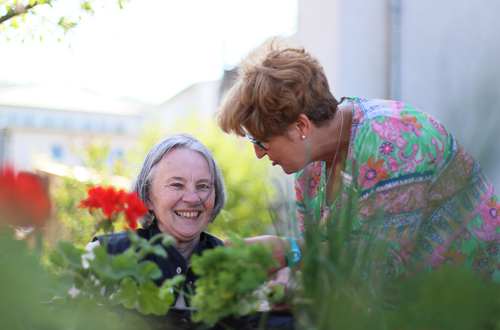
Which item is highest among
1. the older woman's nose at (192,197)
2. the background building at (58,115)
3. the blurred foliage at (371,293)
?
the blurred foliage at (371,293)

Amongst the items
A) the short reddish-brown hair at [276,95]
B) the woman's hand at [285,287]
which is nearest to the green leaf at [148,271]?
the woman's hand at [285,287]

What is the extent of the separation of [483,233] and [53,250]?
58.2 inches

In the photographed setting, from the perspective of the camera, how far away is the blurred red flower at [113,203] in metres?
0.87

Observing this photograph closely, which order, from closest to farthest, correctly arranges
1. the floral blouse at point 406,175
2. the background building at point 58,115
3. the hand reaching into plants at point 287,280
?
the hand reaching into plants at point 287,280, the floral blouse at point 406,175, the background building at point 58,115

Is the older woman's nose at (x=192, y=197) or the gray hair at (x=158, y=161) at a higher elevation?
the gray hair at (x=158, y=161)

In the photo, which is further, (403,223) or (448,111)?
(403,223)

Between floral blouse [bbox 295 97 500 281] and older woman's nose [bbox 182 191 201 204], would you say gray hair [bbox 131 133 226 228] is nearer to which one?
older woman's nose [bbox 182 191 201 204]

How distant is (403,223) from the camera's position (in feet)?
4.33

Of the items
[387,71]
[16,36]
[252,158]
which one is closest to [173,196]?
[16,36]

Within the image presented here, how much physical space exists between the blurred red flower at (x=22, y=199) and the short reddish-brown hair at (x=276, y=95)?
1.25 meters

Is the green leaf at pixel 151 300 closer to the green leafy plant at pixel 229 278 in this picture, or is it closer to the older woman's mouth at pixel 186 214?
the green leafy plant at pixel 229 278

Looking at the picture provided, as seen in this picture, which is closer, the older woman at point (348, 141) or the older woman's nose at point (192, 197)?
the older woman at point (348, 141)

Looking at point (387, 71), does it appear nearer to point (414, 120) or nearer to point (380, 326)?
point (414, 120)

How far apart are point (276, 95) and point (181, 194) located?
673 millimetres
